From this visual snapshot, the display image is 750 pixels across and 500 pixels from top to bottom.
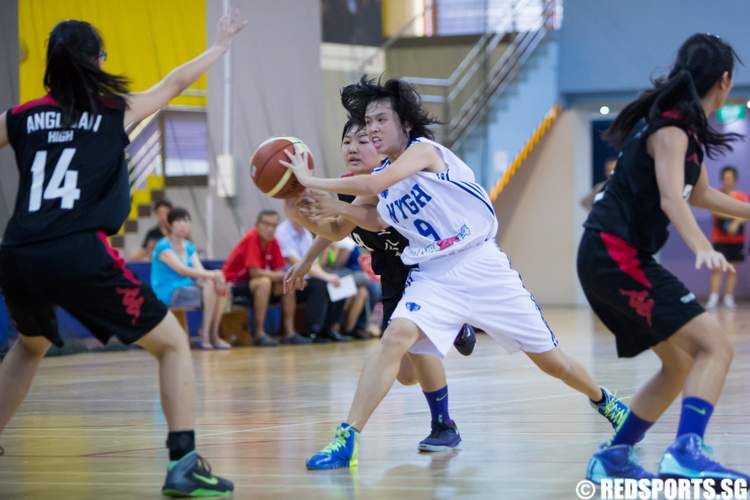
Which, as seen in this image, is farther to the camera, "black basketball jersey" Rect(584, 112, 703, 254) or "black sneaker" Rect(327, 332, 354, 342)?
"black sneaker" Rect(327, 332, 354, 342)

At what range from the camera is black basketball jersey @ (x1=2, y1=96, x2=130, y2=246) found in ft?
13.7

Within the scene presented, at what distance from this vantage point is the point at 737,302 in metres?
21.6

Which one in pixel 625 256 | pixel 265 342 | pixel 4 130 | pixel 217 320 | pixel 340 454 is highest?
pixel 4 130

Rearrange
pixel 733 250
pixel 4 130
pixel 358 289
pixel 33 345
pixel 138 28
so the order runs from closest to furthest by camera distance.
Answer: pixel 4 130 → pixel 33 345 → pixel 358 289 → pixel 138 28 → pixel 733 250

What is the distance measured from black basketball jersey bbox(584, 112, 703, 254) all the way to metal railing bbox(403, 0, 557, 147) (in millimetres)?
13279

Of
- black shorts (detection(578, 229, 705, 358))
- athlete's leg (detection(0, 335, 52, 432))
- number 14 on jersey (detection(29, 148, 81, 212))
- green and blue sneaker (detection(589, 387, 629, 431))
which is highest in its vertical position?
number 14 on jersey (detection(29, 148, 81, 212))

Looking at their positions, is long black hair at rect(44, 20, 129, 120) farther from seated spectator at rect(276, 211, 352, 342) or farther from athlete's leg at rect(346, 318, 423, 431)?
seated spectator at rect(276, 211, 352, 342)

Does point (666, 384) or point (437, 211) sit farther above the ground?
point (437, 211)

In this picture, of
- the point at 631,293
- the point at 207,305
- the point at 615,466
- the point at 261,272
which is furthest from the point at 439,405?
the point at 261,272

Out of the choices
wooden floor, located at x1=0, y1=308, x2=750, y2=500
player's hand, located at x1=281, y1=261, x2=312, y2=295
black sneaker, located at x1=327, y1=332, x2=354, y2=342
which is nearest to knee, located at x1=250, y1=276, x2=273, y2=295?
black sneaker, located at x1=327, y1=332, x2=354, y2=342

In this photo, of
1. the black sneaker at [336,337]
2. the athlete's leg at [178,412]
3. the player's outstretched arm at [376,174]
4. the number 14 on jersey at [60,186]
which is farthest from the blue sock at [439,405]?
the black sneaker at [336,337]

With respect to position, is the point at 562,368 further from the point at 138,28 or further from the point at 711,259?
the point at 138,28

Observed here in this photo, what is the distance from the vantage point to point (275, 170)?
5023 mm

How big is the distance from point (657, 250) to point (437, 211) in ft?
3.56
